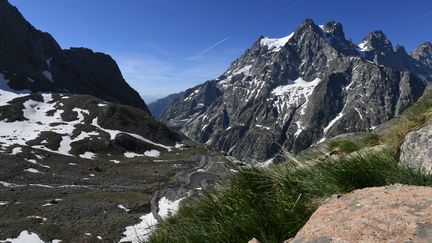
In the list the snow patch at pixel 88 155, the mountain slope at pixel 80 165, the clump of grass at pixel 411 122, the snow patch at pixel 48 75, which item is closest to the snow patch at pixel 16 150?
the mountain slope at pixel 80 165

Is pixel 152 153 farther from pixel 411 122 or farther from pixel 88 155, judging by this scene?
pixel 411 122

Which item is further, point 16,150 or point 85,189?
point 16,150

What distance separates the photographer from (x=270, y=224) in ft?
17.3

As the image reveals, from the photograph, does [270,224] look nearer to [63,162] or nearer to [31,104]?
[63,162]

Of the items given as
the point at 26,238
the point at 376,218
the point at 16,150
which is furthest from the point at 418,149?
the point at 16,150

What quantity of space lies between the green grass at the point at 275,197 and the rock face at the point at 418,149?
3.57 ft

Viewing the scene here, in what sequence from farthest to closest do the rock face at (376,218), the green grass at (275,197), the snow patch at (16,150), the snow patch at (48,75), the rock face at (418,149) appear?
1. the snow patch at (48,75)
2. the snow patch at (16,150)
3. the rock face at (418,149)
4. the green grass at (275,197)
5. the rock face at (376,218)

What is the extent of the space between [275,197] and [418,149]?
10.4 feet

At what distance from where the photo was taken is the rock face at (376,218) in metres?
3.99

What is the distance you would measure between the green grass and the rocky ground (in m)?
20.6

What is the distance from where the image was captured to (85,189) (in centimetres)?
7219

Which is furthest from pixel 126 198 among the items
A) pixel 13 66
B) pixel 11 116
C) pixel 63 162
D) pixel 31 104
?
pixel 13 66

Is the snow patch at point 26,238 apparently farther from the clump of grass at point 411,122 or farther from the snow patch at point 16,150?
the snow patch at point 16,150

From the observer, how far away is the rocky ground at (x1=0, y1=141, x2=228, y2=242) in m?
48.7
